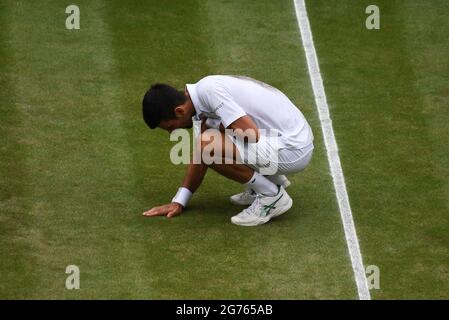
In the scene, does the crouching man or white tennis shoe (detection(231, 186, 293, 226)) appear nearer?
the crouching man

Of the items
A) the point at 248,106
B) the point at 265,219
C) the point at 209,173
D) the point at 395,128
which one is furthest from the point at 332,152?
the point at 248,106

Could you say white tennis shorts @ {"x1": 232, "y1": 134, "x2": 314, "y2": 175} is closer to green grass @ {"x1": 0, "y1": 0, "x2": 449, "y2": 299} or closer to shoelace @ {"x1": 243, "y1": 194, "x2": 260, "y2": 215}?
shoelace @ {"x1": 243, "y1": 194, "x2": 260, "y2": 215}

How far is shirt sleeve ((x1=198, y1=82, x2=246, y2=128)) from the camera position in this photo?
1110 centimetres

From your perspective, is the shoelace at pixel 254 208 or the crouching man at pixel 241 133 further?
the shoelace at pixel 254 208

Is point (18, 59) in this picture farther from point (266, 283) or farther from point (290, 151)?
point (266, 283)

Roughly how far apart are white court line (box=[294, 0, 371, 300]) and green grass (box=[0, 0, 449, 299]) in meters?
0.07

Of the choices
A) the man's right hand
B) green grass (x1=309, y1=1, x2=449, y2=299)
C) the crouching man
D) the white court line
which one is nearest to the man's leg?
the crouching man

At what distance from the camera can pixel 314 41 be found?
15141 mm

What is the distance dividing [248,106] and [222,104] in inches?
12.5

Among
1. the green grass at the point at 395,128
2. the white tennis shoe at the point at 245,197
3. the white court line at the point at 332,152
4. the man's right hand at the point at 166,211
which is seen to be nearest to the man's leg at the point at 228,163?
the white tennis shoe at the point at 245,197

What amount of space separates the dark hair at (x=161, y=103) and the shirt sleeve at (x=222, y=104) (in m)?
0.23

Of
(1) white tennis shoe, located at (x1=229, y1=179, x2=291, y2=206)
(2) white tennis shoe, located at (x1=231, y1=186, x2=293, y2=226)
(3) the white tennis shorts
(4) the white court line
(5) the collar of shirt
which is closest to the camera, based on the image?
(4) the white court line

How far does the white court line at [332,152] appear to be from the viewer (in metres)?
10.9

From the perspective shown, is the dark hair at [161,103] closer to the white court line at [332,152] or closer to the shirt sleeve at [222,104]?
the shirt sleeve at [222,104]
